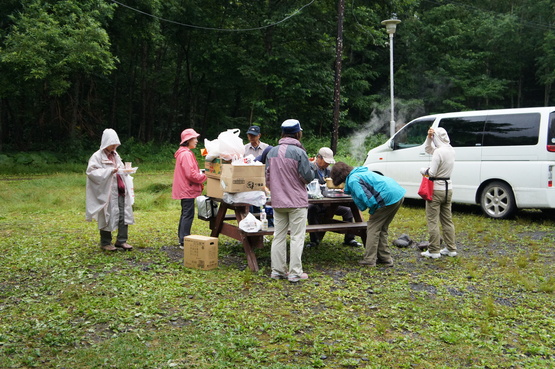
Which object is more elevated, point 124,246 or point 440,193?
point 440,193

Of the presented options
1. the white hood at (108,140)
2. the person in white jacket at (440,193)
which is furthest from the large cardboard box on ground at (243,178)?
the person in white jacket at (440,193)

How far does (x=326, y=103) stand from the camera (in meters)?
28.0

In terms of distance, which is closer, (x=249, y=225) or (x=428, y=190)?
(x=249, y=225)

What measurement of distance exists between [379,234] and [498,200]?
16.2 feet

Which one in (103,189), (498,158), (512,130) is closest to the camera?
(103,189)

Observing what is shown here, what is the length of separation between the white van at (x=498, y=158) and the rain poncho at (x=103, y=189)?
24.1 feet

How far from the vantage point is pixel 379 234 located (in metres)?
6.80

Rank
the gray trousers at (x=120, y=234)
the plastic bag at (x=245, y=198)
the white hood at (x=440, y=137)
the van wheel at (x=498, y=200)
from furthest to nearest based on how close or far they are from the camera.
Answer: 1. the van wheel at (x=498, y=200)
2. the white hood at (x=440, y=137)
3. the gray trousers at (x=120, y=234)
4. the plastic bag at (x=245, y=198)

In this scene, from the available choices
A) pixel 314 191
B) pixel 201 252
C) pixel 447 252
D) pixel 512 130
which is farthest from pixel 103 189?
pixel 512 130

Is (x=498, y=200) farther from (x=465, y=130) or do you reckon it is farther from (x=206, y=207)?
(x=206, y=207)

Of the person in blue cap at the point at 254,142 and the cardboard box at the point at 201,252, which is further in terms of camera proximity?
the person in blue cap at the point at 254,142

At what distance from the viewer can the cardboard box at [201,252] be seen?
6.32 meters

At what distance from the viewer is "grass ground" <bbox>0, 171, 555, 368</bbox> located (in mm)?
3895

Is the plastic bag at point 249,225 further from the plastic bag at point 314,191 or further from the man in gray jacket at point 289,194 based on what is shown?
the plastic bag at point 314,191
